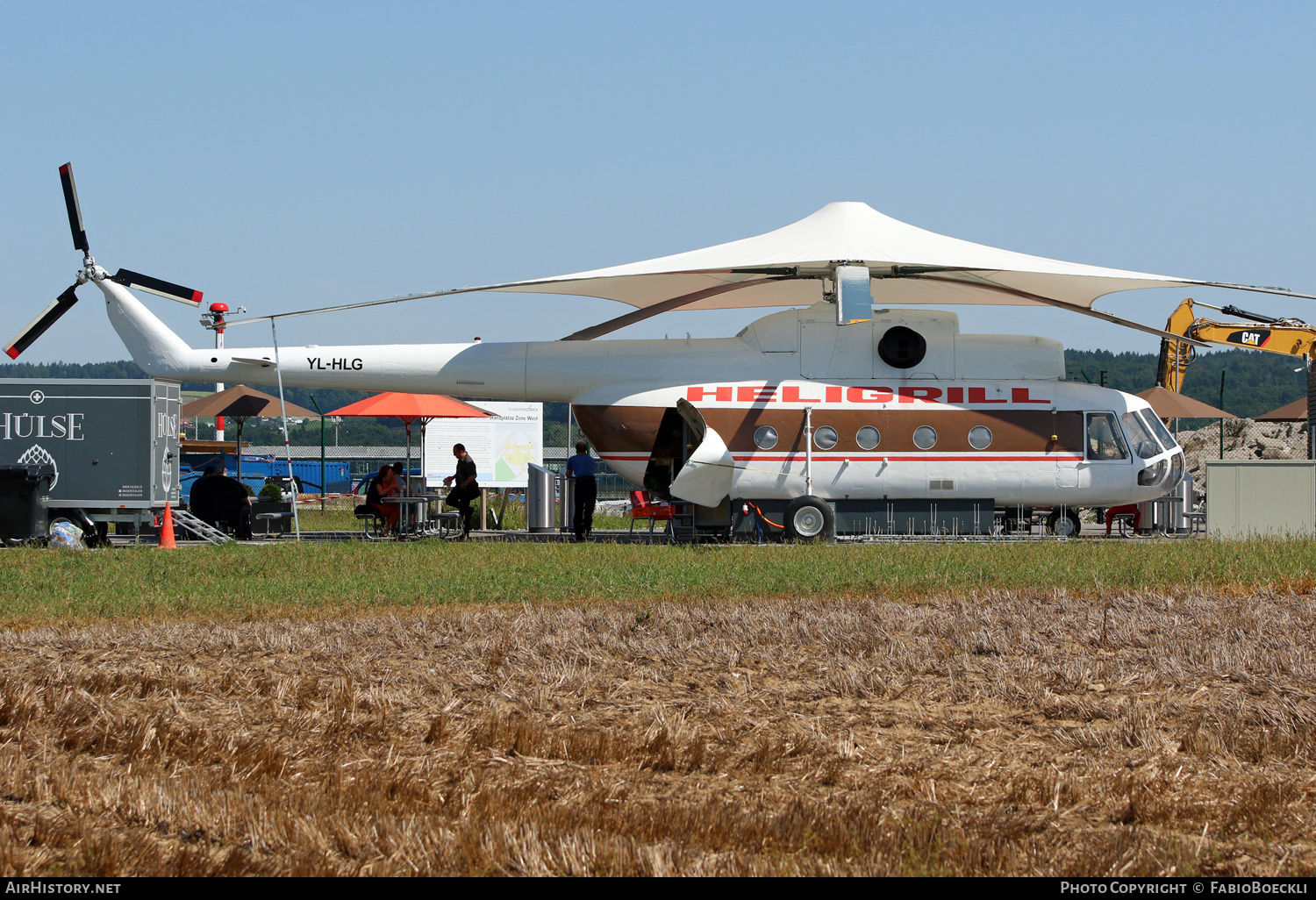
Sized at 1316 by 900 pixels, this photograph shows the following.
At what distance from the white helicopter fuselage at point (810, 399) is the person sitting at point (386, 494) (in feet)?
7.22

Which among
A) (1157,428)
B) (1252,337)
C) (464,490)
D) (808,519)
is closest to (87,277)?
(464,490)

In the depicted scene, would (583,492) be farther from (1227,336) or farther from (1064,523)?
(1227,336)

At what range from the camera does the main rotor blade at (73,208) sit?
64.1 ft

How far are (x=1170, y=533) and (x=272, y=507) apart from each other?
16.3m

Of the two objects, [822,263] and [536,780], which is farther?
[822,263]

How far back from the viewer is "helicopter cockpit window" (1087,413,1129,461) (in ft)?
61.9

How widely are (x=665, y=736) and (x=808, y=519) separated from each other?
42.8 ft

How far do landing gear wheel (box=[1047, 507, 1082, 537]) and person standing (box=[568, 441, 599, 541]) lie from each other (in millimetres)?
7908

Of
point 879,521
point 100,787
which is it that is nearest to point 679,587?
point 100,787

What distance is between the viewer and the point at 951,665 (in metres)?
7.30

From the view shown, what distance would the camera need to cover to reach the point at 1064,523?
1981 cm

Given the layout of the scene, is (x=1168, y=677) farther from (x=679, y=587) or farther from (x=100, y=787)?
(x=100, y=787)

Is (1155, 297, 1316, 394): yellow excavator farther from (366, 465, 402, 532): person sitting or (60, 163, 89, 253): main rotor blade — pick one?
(60, 163, 89, 253): main rotor blade

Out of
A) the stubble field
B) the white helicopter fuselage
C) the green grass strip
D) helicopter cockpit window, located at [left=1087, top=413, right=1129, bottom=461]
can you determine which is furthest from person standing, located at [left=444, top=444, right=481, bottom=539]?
helicopter cockpit window, located at [left=1087, top=413, right=1129, bottom=461]
